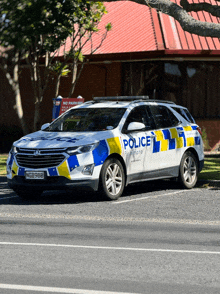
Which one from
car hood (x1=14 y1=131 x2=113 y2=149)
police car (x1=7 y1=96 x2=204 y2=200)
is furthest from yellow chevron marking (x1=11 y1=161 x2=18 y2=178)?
car hood (x1=14 y1=131 x2=113 y2=149)

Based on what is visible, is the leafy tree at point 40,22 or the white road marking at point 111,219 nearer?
the white road marking at point 111,219

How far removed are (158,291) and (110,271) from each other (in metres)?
0.83

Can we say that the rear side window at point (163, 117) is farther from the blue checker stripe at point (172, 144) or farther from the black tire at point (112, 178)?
the black tire at point (112, 178)

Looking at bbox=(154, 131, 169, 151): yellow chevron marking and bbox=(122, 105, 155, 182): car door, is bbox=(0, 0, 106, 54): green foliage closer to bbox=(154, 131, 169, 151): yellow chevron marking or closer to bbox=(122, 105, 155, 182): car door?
bbox=(122, 105, 155, 182): car door

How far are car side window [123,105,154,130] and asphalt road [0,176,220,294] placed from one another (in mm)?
1438

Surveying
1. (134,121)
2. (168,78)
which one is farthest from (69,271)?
(168,78)

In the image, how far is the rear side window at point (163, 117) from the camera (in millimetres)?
12482

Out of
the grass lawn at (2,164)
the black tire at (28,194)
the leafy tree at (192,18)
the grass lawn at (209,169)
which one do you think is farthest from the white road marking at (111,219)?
the grass lawn at (2,164)

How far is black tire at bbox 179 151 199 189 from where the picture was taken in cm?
1279

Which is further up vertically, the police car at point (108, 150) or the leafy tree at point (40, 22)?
the leafy tree at point (40, 22)

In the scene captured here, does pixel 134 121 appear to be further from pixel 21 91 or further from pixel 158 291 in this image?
pixel 21 91

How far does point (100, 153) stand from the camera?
1083cm

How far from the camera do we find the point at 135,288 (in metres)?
5.36

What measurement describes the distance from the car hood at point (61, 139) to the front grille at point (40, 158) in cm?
11
